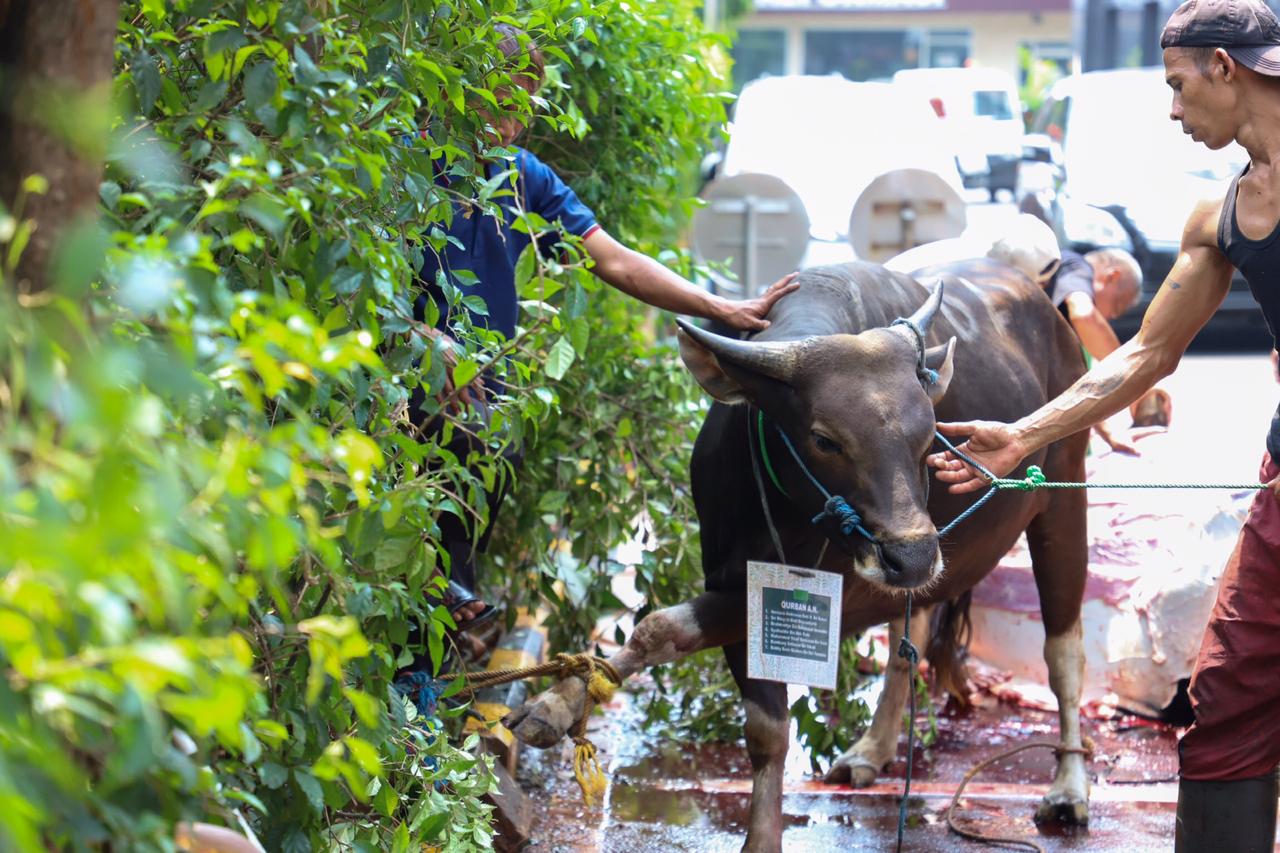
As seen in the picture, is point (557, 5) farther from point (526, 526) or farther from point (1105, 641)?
point (1105, 641)

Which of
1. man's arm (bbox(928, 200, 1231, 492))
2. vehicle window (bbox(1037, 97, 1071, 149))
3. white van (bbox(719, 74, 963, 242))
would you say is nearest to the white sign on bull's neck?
man's arm (bbox(928, 200, 1231, 492))

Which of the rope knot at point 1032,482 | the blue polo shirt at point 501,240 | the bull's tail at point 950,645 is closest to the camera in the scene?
the rope knot at point 1032,482

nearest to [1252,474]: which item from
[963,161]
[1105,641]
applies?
[1105,641]

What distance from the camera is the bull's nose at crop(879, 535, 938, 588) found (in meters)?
3.73

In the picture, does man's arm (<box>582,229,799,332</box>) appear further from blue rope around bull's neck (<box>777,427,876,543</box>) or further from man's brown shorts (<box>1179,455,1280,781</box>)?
man's brown shorts (<box>1179,455,1280,781</box>)

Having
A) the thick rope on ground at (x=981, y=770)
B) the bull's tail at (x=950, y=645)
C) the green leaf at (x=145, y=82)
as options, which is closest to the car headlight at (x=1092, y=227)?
the bull's tail at (x=950, y=645)

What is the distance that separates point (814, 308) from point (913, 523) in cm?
87

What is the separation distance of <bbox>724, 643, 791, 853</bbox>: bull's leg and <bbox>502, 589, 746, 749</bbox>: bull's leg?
0.17 meters

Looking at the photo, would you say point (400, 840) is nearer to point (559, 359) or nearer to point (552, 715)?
point (552, 715)

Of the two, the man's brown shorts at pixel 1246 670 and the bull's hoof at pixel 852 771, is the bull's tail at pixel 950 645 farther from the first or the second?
Result: the man's brown shorts at pixel 1246 670

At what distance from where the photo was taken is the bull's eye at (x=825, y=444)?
12.8ft

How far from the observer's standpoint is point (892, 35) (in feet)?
142

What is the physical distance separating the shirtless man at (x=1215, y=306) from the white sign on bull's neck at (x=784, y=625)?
0.50m

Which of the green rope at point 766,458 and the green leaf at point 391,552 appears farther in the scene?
the green rope at point 766,458
